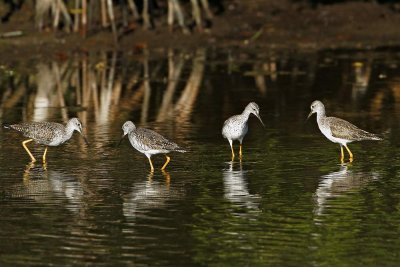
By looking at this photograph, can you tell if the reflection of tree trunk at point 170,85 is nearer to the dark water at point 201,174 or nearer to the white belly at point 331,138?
the dark water at point 201,174

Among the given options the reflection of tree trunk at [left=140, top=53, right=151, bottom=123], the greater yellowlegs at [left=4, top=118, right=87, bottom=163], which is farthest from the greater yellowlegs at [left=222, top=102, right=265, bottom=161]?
the reflection of tree trunk at [left=140, top=53, right=151, bottom=123]

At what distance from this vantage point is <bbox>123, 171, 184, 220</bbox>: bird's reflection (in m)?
16.7

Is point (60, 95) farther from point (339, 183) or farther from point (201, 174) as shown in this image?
point (339, 183)

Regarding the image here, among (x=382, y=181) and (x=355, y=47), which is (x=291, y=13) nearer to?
(x=355, y=47)

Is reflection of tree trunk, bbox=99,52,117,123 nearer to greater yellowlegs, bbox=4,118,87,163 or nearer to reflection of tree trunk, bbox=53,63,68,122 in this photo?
reflection of tree trunk, bbox=53,63,68,122

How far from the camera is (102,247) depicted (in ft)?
47.4

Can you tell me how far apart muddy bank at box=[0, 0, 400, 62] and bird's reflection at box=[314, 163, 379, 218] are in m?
16.8

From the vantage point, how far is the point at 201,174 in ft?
63.5

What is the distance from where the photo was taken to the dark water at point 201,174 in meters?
14.5

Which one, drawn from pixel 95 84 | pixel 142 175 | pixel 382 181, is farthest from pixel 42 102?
pixel 382 181

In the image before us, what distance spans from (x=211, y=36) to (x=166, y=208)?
71.0 feet

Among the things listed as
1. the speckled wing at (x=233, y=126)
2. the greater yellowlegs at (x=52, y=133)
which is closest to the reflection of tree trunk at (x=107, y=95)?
the greater yellowlegs at (x=52, y=133)

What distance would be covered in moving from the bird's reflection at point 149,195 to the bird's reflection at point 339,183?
201cm

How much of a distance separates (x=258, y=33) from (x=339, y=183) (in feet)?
65.6
